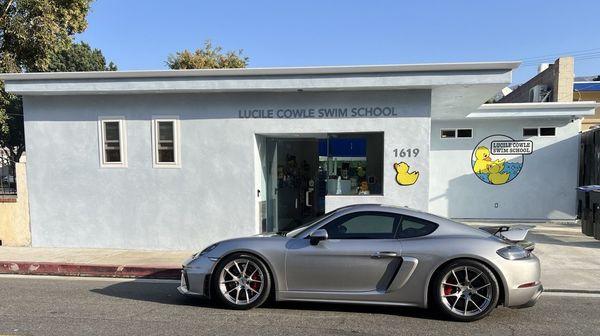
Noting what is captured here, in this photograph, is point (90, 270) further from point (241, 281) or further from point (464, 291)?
point (464, 291)

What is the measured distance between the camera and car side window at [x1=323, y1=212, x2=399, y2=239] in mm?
5332

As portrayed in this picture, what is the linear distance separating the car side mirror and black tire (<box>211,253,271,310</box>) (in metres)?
0.67

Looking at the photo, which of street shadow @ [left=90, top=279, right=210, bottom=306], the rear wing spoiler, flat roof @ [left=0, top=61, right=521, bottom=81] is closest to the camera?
the rear wing spoiler

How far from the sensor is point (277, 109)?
9.52 meters

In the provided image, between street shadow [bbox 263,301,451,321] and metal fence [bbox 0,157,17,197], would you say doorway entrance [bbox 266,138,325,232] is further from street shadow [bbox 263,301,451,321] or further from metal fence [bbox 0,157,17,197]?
metal fence [bbox 0,157,17,197]

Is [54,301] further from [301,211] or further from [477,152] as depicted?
[477,152]

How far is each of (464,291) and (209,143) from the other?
21.1ft

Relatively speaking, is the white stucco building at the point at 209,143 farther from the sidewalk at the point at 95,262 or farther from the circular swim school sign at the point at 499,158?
the circular swim school sign at the point at 499,158

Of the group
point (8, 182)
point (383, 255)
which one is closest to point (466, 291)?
point (383, 255)

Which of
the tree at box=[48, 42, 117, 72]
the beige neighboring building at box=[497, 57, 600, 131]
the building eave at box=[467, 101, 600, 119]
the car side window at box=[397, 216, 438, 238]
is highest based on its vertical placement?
the tree at box=[48, 42, 117, 72]

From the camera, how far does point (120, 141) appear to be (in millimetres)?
9898

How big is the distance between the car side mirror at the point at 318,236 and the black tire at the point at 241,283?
26.5 inches

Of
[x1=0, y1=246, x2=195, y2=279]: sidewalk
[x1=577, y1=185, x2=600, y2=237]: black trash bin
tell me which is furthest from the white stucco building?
[x1=577, y1=185, x2=600, y2=237]: black trash bin

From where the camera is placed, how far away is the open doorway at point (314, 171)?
9.96 meters
